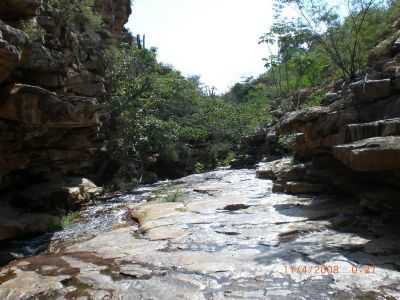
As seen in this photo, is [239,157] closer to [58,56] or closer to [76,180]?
[76,180]

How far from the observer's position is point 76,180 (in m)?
13.4

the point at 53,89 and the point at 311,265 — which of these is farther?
the point at 53,89

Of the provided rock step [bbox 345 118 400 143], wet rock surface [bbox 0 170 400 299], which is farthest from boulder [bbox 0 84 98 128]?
rock step [bbox 345 118 400 143]

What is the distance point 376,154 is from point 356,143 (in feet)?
2.43

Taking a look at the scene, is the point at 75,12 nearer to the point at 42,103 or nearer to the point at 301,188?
the point at 42,103

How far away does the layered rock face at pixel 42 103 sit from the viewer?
306 inches

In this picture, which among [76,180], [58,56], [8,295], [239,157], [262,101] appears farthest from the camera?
[262,101]

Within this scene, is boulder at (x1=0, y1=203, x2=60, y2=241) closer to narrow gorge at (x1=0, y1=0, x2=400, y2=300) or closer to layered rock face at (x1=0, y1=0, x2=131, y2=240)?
narrow gorge at (x1=0, y1=0, x2=400, y2=300)

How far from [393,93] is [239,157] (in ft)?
52.6

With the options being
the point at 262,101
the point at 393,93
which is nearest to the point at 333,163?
the point at 393,93
